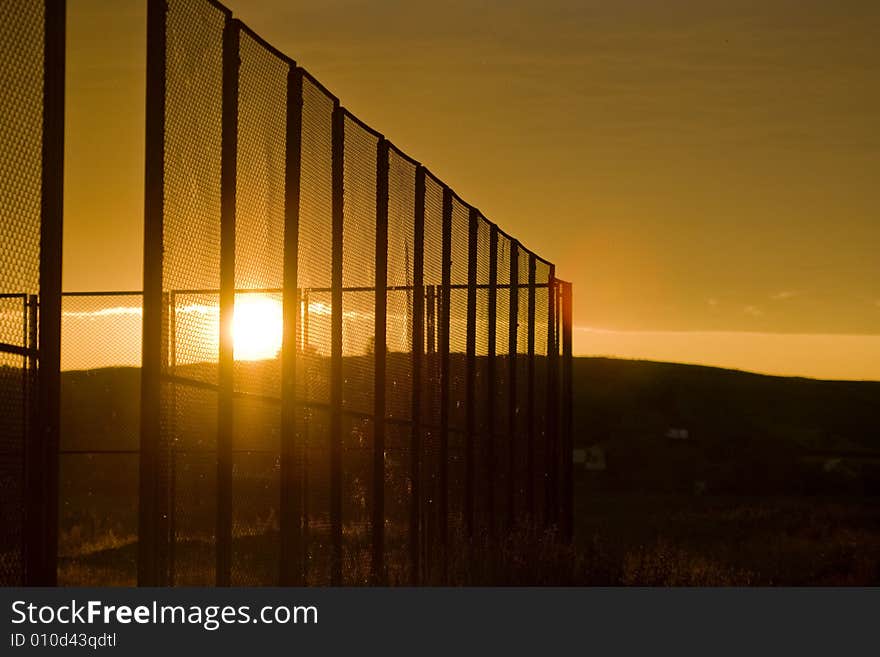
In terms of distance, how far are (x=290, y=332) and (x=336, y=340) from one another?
118cm

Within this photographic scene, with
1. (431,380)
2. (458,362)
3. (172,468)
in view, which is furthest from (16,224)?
(458,362)

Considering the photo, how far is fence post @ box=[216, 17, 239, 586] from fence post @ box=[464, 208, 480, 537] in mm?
6589

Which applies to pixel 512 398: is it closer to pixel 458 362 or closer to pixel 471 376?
pixel 471 376

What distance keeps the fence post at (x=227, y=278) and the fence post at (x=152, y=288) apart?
0.78 meters

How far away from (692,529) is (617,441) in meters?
26.3

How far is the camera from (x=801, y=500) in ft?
138

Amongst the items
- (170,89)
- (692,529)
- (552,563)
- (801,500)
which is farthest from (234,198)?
(801,500)

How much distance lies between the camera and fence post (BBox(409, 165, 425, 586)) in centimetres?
1208

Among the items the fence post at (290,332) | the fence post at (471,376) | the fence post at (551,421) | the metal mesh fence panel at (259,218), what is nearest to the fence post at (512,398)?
the fence post at (471,376)

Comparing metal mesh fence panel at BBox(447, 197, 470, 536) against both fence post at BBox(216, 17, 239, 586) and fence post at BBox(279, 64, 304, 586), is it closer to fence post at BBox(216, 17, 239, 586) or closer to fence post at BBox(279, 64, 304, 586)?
fence post at BBox(279, 64, 304, 586)

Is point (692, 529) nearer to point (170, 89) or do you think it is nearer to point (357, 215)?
point (357, 215)

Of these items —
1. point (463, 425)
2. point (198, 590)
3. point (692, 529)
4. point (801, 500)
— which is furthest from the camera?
point (801, 500)

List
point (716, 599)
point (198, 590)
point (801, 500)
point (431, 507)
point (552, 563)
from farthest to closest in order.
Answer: point (801, 500) < point (431, 507) < point (552, 563) < point (716, 599) < point (198, 590)

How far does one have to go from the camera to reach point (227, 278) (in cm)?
777
